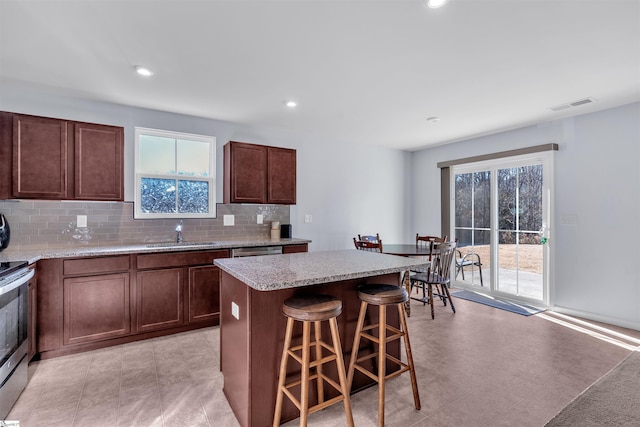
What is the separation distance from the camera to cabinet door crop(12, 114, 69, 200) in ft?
8.77

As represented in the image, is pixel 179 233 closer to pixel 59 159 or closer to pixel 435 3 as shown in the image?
pixel 59 159

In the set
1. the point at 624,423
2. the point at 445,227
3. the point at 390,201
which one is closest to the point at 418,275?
the point at 445,227

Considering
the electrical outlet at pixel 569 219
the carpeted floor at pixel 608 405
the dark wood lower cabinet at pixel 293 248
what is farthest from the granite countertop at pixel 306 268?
the electrical outlet at pixel 569 219

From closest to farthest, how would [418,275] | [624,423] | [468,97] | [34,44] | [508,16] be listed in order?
[624,423] → [508,16] → [34,44] → [468,97] → [418,275]

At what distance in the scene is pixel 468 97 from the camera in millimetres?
3178

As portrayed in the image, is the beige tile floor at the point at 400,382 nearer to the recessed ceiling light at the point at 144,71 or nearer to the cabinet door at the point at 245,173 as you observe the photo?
the cabinet door at the point at 245,173

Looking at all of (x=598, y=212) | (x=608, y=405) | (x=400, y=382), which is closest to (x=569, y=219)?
(x=598, y=212)

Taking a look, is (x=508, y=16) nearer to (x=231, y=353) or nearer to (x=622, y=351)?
(x=231, y=353)

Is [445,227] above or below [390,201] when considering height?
below

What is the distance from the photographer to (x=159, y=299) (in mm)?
3035

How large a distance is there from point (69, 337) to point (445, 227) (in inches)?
201

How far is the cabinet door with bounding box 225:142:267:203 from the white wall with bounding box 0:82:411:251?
0.28 m

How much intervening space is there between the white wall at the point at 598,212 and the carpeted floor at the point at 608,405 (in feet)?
6.32

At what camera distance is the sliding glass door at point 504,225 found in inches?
162
